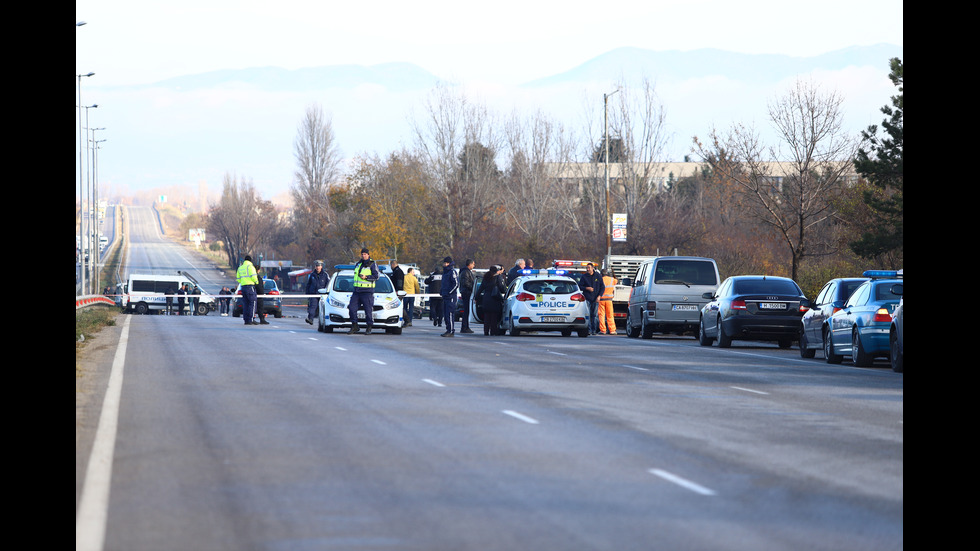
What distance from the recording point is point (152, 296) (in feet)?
193

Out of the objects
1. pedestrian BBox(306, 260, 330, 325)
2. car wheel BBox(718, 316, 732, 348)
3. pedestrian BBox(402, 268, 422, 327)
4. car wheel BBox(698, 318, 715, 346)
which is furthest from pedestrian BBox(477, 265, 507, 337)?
pedestrian BBox(306, 260, 330, 325)

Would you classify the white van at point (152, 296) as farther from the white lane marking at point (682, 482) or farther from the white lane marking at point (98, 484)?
the white lane marking at point (682, 482)

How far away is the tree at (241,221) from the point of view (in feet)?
472

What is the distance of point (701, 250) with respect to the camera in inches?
2195

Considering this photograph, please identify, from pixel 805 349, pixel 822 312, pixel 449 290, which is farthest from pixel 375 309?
pixel 822 312

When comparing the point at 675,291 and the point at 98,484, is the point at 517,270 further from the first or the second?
the point at 98,484

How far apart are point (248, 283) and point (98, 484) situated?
2558 cm

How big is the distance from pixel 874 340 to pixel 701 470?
11918 millimetres

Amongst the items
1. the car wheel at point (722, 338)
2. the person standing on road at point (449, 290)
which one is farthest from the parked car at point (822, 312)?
the person standing on road at point (449, 290)

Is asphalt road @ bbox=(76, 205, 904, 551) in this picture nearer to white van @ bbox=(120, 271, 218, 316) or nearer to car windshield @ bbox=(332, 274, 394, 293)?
car windshield @ bbox=(332, 274, 394, 293)

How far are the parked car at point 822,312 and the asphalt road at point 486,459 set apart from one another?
381 centimetres

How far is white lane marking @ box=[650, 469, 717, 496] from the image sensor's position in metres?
8.40
